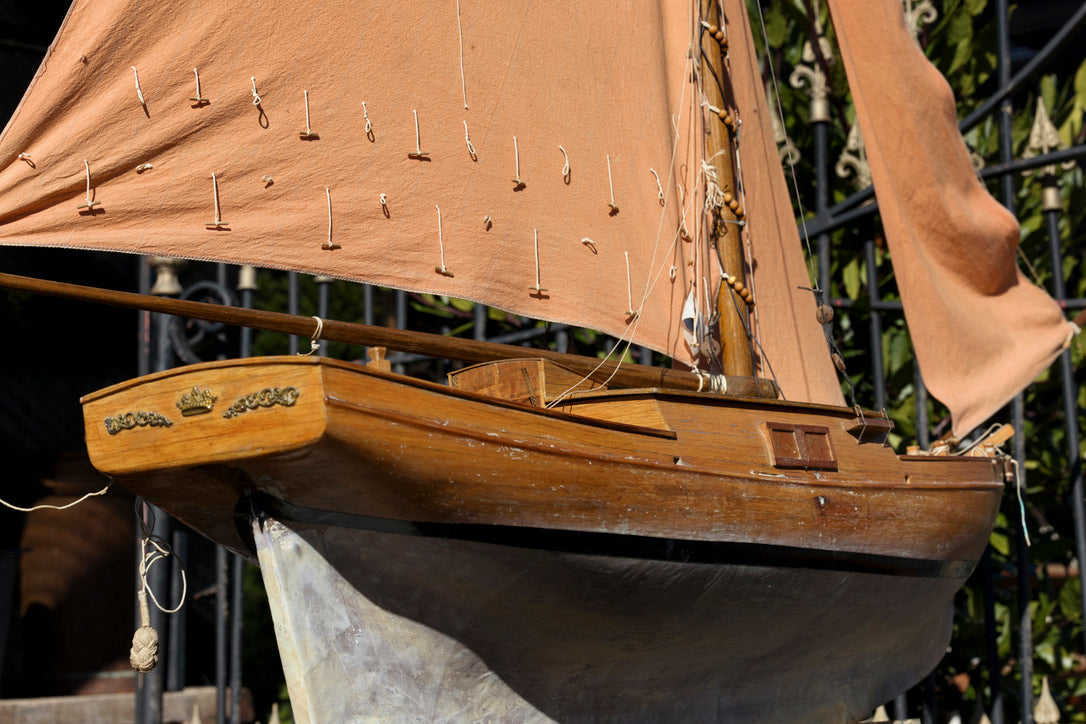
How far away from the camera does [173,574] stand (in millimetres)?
5227

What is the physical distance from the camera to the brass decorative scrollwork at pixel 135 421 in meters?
3.27

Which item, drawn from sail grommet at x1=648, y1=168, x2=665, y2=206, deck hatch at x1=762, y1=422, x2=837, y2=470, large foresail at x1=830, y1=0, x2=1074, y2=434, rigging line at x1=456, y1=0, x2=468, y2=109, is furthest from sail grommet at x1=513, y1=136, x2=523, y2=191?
large foresail at x1=830, y1=0, x2=1074, y2=434

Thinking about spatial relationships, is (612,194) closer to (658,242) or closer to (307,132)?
(658,242)

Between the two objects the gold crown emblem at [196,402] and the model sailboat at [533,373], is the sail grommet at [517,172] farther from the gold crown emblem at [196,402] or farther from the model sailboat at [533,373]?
the gold crown emblem at [196,402]

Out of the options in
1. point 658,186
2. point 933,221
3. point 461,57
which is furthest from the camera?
point 933,221

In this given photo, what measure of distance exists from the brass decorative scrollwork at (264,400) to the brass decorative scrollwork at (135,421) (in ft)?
0.74

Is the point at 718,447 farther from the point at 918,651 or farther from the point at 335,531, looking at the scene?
the point at 918,651

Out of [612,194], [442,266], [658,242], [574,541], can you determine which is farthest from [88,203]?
[658,242]

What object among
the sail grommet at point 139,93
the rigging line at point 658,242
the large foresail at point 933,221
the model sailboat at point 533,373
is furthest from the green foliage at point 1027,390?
the sail grommet at point 139,93

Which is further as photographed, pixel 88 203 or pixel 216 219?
pixel 216 219

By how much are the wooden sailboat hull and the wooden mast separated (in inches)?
23.8

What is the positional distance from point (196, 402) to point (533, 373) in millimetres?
1145

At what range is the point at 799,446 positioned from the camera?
13.3 feet

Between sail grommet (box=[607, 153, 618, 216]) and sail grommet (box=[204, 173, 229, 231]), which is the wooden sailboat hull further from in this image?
sail grommet (box=[607, 153, 618, 216])
